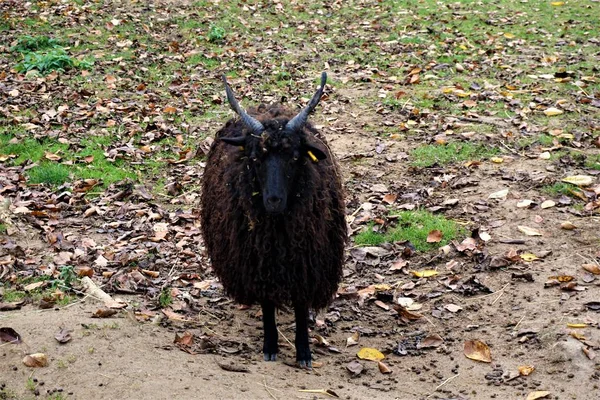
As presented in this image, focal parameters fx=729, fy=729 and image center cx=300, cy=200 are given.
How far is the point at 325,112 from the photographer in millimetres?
11156

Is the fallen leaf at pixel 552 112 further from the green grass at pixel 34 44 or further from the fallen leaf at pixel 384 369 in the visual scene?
the green grass at pixel 34 44

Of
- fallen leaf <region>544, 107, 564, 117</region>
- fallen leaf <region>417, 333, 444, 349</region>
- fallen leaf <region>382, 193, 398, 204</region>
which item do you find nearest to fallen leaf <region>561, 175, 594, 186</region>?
fallen leaf <region>382, 193, 398, 204</region>

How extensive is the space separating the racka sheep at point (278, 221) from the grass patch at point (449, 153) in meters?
3.33

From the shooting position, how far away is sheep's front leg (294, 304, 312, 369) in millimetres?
6008

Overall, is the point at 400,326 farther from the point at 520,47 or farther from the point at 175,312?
the point at 520,47

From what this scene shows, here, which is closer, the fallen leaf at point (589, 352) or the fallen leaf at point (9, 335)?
the fallen leaf at point (9, 335)

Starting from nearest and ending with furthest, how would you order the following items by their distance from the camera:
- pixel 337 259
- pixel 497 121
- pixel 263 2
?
1. pixel 337 259
2. pixel 497 121
3. pixel 263 2

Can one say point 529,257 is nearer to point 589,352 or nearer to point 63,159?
point 589,352

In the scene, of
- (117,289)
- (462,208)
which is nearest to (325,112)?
(462,208)

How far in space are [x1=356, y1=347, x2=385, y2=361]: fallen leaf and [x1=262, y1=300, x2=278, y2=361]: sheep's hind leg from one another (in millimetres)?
710

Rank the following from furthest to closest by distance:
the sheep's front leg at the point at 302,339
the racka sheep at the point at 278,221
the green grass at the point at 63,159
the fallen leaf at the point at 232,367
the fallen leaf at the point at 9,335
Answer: the green grass at the point at 63,159 < the sheep's front leg at the point at 302,339 < the racka sheep at the point at 278,221 < the fallen leaf at the point at 232,367 < the fallen leaf at the point at 9,335

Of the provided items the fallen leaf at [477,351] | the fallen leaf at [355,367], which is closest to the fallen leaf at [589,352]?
the fallen leaf at [477,351]

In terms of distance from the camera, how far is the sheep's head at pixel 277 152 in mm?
5633

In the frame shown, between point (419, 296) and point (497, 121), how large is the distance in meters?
4.26
